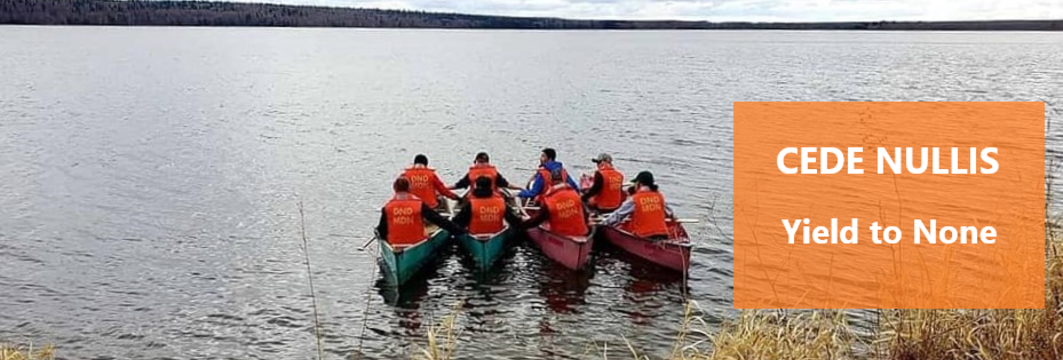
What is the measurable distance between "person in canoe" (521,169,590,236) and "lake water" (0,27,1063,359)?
70cm

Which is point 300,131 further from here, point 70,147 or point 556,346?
point 556,346

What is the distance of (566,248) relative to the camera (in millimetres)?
14711

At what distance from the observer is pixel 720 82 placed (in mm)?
58969

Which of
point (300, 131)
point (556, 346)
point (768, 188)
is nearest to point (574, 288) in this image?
point (556, 346)

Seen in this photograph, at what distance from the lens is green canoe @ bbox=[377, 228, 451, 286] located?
1365 centimetres

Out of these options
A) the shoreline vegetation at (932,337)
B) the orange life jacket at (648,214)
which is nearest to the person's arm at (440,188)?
the orange life jacket at (648,214)

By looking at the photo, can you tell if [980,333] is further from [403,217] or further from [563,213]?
[403,217]

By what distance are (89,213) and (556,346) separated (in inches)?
482

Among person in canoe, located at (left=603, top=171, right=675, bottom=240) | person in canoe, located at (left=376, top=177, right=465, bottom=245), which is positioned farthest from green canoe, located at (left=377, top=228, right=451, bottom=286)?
person in canoe, located at (left=603, top=171, right=675, bottom=240)

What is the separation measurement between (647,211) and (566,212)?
127cm

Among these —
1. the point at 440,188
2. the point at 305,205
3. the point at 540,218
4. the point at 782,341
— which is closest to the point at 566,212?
the point at 540,218

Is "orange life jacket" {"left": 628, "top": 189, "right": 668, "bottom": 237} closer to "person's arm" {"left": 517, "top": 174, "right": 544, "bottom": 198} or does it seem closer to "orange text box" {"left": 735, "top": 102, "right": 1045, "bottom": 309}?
"orange text box" {"left": 735, "top": 102, "right": 1045, "bottom": 309}

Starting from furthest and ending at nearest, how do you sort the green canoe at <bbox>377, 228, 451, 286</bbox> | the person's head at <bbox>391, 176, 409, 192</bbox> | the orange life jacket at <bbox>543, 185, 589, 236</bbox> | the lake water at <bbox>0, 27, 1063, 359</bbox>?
the orange life jacket at <bbox>543, 185, 589, 236</bbox> → the person's head at <bbox>391, 176, 409, 192</bbox> → the green canoe at <bbox>377, 228, 451, 286</bbox> → the lake water at <bbox>0, 27, 1063, 359</bbox>

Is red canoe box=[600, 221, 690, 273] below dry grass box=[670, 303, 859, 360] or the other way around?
below
